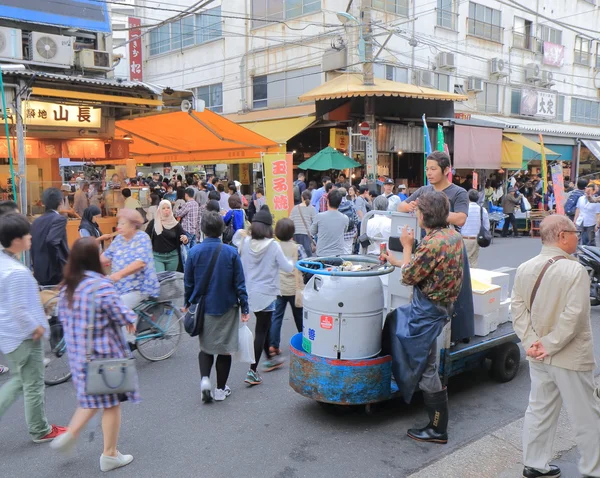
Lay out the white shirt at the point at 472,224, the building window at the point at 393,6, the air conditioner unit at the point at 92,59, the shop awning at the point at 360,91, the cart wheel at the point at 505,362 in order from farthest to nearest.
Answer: the building window at the point at 393,6 → the shop awning at the point at 360,91 → the air conditioner unit at the point at 92,59 → the white shirt at the point at 472,224 → the cart wheel at the point at 505,362

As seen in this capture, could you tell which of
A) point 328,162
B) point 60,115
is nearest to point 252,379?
point 60,115

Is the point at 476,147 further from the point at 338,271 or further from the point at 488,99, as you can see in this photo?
Answer: the point at 338,271

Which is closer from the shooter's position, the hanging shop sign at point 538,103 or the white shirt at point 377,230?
the white shirt at point 377,230

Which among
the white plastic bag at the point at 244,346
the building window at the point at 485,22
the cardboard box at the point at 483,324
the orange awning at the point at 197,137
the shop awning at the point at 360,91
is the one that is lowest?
the white plastic bag at the point at 244,346

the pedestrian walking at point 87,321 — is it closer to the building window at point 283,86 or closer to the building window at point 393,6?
the building window at point 283,86

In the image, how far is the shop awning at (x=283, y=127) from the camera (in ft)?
57.1

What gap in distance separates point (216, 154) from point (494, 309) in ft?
32.0

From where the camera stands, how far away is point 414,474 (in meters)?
3.55

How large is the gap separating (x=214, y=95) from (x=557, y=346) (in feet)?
75.1

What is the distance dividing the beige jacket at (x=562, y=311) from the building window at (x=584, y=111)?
98.8ft

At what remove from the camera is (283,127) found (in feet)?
60.1

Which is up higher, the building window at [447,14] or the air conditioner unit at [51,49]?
the building window at [447,14]

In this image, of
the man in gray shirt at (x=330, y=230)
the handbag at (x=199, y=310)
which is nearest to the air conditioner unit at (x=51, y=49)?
the man in gray shirt at (x=330, y=230)

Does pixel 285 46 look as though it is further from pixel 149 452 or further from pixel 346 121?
pixel 149 452
